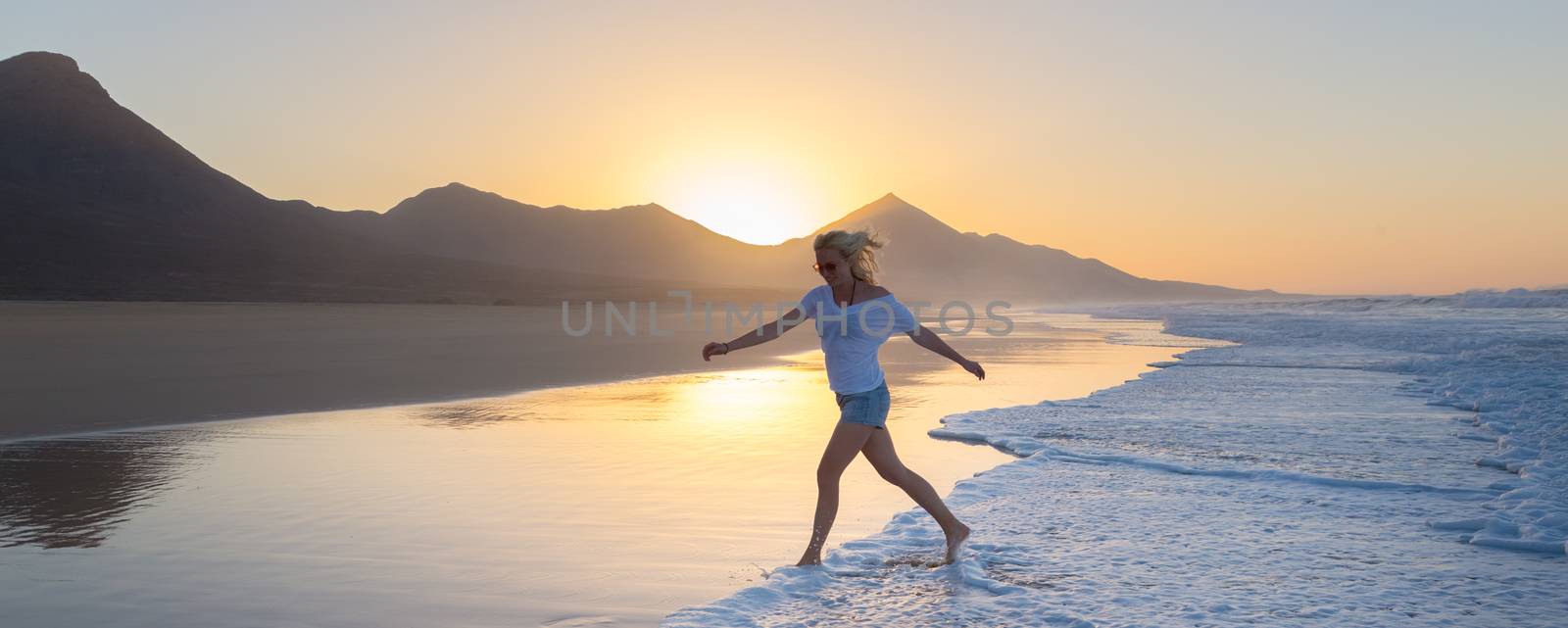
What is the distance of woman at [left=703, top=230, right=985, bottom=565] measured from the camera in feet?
16.2

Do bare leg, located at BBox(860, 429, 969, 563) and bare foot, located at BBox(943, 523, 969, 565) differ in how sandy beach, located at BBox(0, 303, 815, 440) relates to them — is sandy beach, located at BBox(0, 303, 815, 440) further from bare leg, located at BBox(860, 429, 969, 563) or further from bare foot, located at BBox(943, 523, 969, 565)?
bare foot, located at BBox(943, 523, 969, 565)

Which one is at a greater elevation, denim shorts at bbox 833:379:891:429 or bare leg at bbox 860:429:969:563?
denim shorts at bbox 833:379:891:429

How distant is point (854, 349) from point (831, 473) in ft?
2.18

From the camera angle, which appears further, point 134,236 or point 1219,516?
point 134,236

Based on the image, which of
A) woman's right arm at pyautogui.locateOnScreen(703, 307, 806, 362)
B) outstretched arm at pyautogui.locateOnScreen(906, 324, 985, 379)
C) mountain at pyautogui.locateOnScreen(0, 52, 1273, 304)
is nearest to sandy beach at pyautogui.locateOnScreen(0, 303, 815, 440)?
woman's right arm at pyautogui.locateOnScreen(703, 307, 806, 362)

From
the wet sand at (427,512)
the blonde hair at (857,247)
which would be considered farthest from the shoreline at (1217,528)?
the blonde hair at (857,247)

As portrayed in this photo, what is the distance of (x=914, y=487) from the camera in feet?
17.1

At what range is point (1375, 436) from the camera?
30.4 feet

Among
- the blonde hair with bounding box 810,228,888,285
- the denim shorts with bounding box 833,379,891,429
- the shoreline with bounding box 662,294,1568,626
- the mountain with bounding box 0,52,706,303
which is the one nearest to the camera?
the shoreline with bounding box 662,294,1568,626

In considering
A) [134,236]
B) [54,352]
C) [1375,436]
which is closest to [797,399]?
[1375,436]

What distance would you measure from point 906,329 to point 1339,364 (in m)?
16.1

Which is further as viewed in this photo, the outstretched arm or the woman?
the outstretched arm

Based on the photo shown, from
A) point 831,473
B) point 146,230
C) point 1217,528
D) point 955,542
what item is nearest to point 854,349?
point 831,473

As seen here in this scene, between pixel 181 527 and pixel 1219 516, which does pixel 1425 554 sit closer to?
pixel 1219 516
